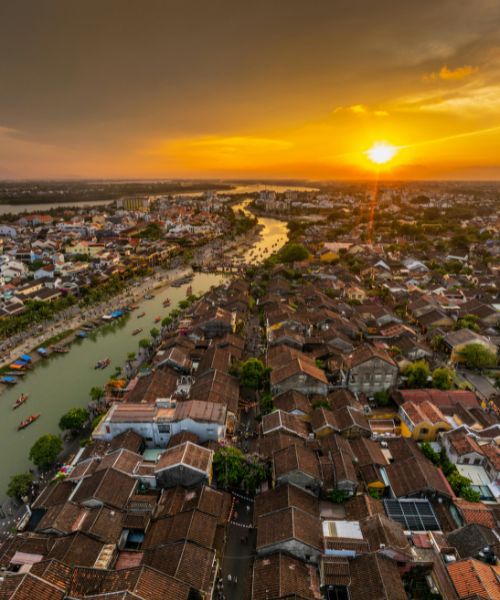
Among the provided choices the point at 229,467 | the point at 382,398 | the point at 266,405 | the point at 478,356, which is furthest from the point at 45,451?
the point at 478,356

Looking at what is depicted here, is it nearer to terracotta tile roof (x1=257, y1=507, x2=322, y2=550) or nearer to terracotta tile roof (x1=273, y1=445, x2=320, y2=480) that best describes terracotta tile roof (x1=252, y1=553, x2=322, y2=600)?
terracotta tile roof (x1=257, y1=507, x2=322, y2=550)

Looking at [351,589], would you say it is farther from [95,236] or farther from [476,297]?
[95,236]

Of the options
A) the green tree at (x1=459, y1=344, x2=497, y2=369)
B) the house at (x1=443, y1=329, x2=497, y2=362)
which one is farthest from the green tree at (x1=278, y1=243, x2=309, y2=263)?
the green tree at (x1=459, y1=344, x2=497, y2=369)

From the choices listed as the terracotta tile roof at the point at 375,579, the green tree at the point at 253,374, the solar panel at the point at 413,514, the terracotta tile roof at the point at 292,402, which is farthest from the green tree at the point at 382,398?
the terracotta tile roof at the point at 375,579

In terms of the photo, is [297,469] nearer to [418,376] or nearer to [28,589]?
[28,589]

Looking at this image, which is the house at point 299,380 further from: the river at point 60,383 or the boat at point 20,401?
the boat at point 20,401

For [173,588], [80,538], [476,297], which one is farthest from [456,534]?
[476,297]
